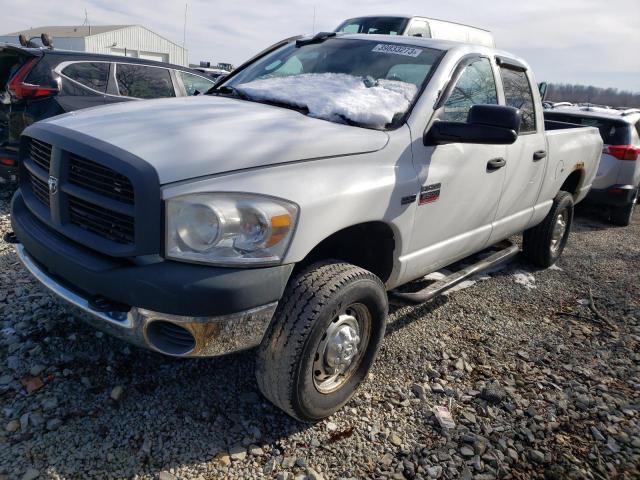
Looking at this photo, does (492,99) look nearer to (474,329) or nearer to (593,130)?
(474,329)

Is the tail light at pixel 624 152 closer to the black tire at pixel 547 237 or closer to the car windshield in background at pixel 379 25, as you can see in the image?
the black tire at pixel 547 237

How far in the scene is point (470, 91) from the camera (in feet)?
10.7

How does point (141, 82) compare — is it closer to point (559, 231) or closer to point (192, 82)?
point (192, 82)

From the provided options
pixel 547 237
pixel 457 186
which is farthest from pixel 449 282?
Answer: pixel 547 237

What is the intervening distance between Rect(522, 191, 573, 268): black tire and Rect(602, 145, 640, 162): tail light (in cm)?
273

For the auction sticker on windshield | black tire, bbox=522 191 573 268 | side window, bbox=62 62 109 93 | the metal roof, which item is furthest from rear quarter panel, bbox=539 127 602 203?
the metal roof

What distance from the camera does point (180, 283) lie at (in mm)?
1854

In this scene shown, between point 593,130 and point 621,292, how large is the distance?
1.70 meters

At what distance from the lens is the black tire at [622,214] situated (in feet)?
24.2

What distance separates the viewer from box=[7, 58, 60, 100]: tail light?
521 centimetres

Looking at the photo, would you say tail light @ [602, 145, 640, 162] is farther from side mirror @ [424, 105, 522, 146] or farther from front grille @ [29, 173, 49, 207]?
front grille @ [29, 173, 49, 207]

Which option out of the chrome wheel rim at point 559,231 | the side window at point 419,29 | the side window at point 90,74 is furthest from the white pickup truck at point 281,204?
the side window at point 419,29

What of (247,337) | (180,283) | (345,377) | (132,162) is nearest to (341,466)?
(345,377)

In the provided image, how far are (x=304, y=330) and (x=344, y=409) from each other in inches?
29.9
